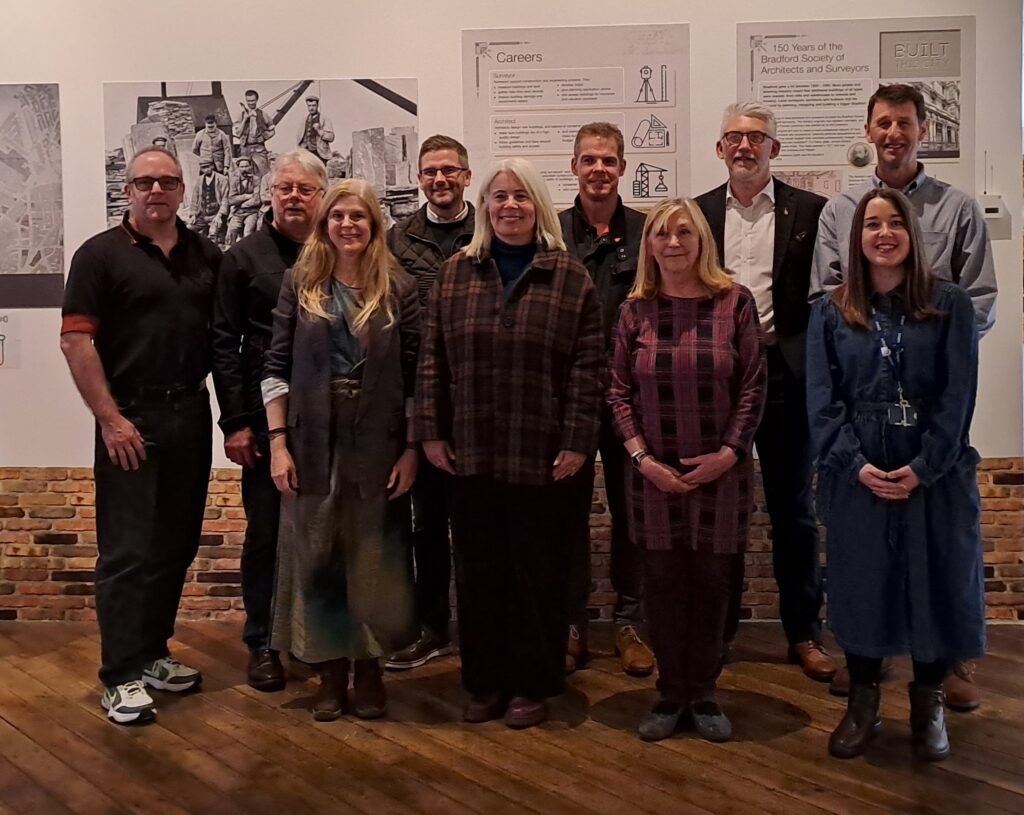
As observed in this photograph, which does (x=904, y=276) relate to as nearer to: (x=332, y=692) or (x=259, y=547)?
(x=332, y=692)

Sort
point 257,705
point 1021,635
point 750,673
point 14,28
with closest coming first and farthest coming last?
point 257,705 < point 750,673 < point 1021,635 < point 14,28

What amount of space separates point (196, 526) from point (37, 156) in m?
2.01

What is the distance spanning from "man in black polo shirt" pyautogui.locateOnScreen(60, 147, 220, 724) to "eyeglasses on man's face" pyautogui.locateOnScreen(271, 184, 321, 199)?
34 centimetres

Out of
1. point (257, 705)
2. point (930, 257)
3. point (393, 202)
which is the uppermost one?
point (393, 202)

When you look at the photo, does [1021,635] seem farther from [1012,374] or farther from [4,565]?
[4,565]

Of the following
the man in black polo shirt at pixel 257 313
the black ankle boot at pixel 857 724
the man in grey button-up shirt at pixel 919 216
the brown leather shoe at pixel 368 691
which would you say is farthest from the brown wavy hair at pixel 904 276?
the brown leather shoe at pixel 368 691

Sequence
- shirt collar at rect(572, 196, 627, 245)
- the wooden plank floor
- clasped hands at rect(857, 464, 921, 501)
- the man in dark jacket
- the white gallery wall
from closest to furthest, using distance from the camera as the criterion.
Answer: the wooden plank floor → clasped hands at rect(857, 464, 921, 501) → the man in dark jacket → shirt collar at rect(572, 196, 627, 245) → the white gallery wall

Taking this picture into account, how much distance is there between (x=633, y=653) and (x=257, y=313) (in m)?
1.85

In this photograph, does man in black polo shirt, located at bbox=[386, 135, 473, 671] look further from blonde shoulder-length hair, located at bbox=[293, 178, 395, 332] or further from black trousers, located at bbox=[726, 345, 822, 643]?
black trousers, located at bbox=[726, 345, 822, 643]

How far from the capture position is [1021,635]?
14.1 ft

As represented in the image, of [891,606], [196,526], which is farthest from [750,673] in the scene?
[196,526]

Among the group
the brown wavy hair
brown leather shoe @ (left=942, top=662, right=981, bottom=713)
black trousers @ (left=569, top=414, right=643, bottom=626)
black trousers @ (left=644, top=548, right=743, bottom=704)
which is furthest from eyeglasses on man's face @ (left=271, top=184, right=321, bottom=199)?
brown leather shoe @ (left=942, top=662, right=981, bottom=713)

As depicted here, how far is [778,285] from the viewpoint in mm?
3619

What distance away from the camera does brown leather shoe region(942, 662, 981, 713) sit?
344 cm
